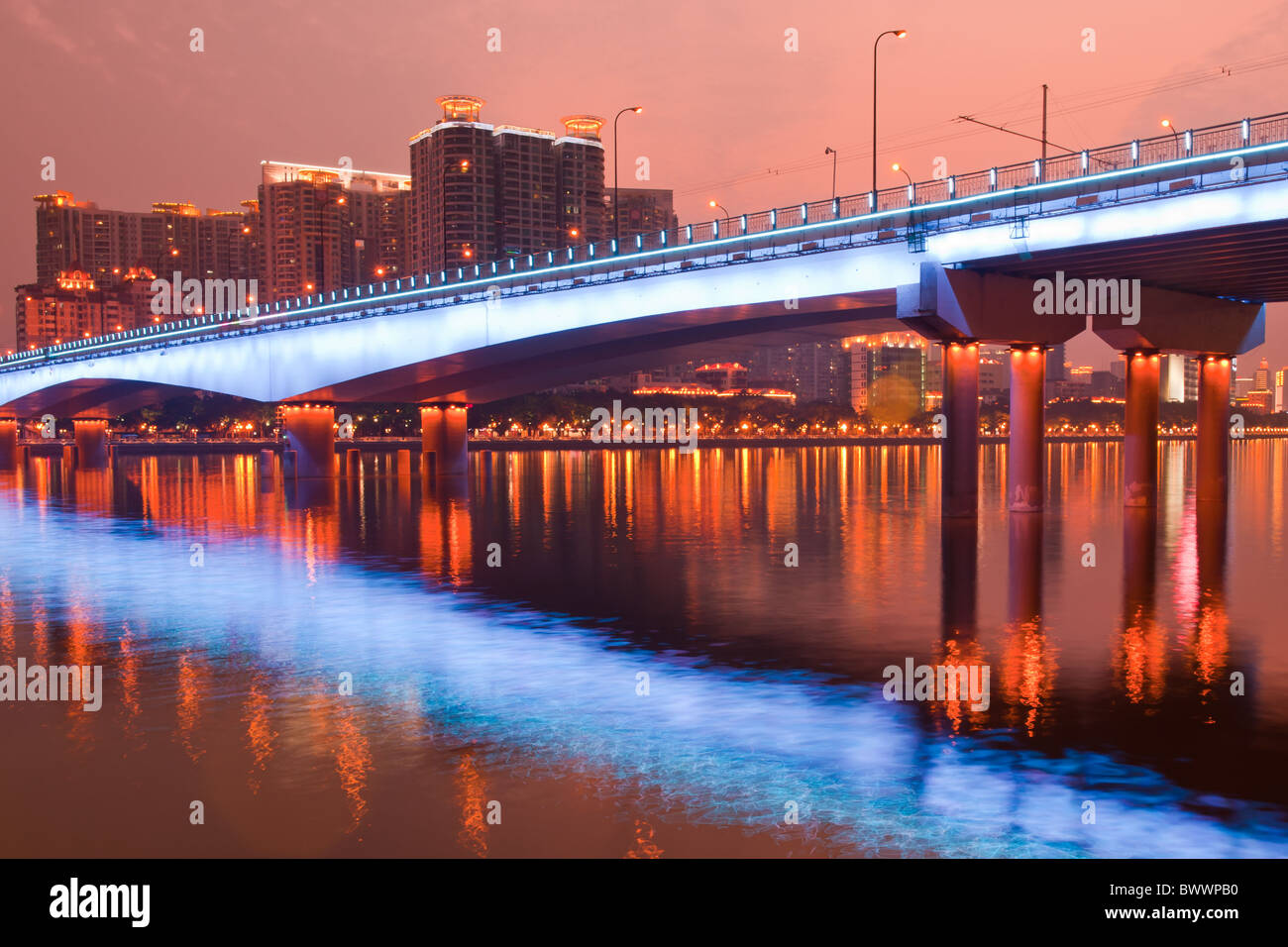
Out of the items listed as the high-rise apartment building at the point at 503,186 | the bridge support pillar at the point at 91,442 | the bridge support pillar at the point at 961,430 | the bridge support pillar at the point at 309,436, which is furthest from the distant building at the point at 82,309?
the bridge support pillar at the point at 961,430

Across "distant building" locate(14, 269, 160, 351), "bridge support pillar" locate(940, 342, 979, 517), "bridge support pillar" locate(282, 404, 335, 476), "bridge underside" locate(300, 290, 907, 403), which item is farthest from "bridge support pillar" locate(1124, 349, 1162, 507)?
"distant building" locate(14, 269, 160, 351)

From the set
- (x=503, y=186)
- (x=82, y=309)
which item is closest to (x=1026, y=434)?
(x=503, y=186)

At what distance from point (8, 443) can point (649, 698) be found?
113 m

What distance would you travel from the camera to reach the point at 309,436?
70250 mm

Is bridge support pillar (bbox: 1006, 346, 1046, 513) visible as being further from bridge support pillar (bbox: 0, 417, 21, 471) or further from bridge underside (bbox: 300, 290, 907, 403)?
bridge support pillar (bbox: 0, 417, 21, 471)

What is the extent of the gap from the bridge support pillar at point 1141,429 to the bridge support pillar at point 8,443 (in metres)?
99.0

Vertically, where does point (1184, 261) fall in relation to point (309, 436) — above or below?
above

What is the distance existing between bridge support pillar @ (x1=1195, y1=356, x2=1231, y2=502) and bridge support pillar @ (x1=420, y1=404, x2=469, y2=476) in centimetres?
4633

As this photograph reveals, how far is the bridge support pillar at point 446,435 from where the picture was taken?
246ft

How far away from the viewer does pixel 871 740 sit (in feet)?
37.2

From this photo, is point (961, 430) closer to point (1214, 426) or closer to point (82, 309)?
point (1214, 426)

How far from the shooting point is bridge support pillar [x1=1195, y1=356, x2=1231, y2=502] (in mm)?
43750

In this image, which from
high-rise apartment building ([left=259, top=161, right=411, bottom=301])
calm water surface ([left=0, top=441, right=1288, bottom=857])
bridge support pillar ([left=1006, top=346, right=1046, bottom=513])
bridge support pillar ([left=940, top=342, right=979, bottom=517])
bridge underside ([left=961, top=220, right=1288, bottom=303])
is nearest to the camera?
calm water surface ([left=0, top=441, right=1288, bottom=857])

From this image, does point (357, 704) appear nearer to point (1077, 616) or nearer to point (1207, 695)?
point (1207, 695)
